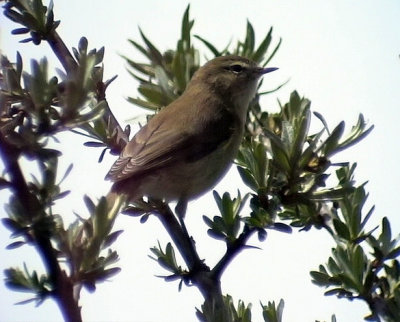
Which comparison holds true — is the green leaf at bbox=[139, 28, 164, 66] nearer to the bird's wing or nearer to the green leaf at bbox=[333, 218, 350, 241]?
the bird's wing

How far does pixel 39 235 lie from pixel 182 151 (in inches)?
117

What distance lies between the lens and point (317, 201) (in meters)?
2.33

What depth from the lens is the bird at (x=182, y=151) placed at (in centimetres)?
375

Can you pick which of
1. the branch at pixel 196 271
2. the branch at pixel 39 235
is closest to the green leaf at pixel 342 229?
the branch at pixel 196 271

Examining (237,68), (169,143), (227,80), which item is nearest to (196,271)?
(169,143)

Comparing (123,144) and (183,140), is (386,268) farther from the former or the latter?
(183,140)

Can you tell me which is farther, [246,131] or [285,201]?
[246,131]

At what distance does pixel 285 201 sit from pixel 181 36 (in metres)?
0.94

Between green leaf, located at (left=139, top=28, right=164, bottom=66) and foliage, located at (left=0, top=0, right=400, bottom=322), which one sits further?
green leaf, located at (left=139, top=28, right=164, bottom=66)

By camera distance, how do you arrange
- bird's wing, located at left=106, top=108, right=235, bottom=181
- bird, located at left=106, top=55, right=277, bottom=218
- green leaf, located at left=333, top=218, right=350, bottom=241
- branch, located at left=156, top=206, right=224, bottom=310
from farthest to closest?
bird's wing, located at left=106, top=108, right=235, bottom=181 → bird, located at left=106, top=55, right=277, bottom=218 → green leaf, located at left=333, top=218, right=350, bottom=241 → branch, located at left=156, top=206, right=224, bottom=310

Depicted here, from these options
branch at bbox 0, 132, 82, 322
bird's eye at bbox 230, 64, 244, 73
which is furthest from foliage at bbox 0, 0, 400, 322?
bird's eye at bbox 230, 64, 244, 73

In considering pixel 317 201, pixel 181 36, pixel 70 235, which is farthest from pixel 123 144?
pixel 70 235

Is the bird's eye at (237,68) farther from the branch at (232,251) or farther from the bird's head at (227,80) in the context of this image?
the branch at (232,251)

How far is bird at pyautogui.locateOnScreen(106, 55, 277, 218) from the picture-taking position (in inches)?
148
